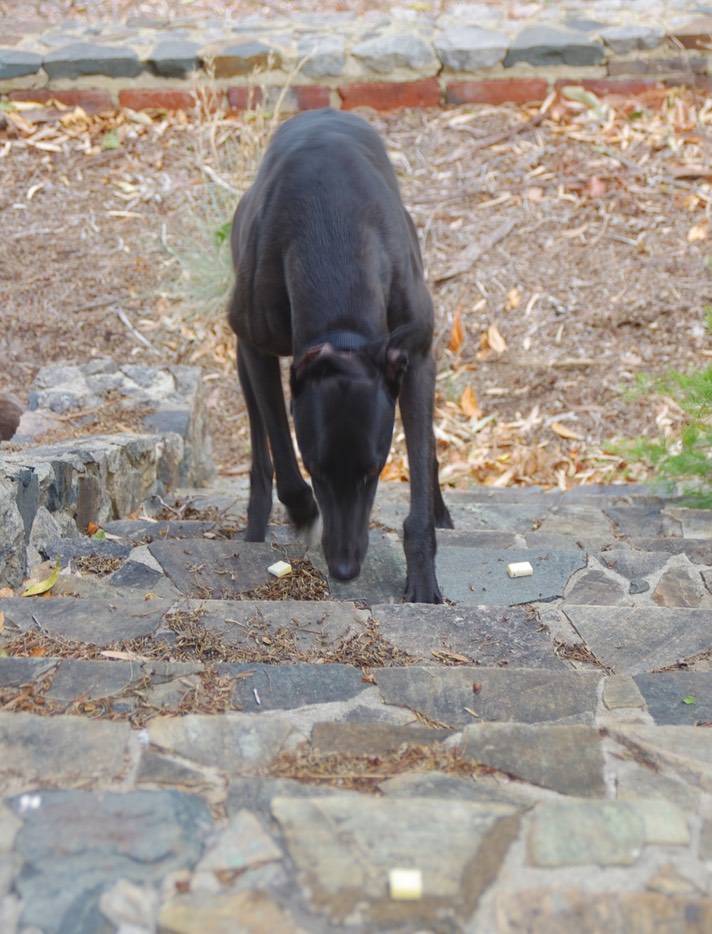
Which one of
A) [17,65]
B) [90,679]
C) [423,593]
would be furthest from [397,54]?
[90,679]

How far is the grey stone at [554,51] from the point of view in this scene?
27.7ft

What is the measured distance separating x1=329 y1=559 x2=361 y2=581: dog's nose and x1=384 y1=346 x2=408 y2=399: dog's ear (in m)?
A: 0.56

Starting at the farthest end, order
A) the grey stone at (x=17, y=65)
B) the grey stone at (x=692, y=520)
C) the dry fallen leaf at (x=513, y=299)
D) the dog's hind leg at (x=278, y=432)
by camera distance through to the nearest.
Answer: the grey stone at (x=17, y=65) < the dry fallen leaf at (x=513, y=299) < the grey stone at (x=692, y=520) < the dog's hind leg at (x=278, y=432)

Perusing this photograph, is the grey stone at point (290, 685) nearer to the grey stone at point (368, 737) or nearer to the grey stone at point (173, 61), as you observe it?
the grey stone at point (368, 737)

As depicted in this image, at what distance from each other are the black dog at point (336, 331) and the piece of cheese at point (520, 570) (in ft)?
0.89

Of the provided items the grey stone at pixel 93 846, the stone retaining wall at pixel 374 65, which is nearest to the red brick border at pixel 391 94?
the stone retaining wall at pixel 374 65

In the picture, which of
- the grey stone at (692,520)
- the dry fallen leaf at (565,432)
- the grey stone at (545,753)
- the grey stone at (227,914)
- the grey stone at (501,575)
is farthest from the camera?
the dry fallen leaf at (565,432)

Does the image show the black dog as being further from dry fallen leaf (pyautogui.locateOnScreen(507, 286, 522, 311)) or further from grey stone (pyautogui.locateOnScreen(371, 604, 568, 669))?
dry fallen leaf (pyautogui.locateOnScreen(507, 286, 522, 311))

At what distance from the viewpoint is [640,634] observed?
2.72 meters

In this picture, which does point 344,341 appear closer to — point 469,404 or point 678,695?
point 678,695

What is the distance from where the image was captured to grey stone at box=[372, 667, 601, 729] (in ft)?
7.20

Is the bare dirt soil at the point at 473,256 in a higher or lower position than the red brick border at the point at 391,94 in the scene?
lower

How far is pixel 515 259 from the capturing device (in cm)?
770

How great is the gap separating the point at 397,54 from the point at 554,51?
1.32 metres
